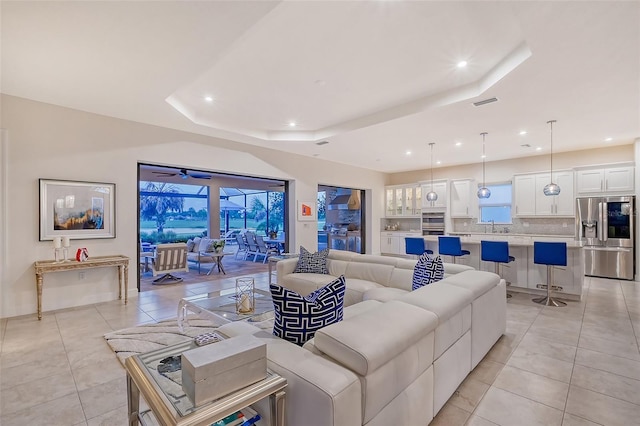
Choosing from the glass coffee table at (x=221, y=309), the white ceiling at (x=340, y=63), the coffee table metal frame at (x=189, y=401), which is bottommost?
the glass coffee table at (x=221, y=309)

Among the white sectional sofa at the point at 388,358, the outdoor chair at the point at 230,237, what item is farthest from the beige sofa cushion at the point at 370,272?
the outdoor chair at the point at 230,237

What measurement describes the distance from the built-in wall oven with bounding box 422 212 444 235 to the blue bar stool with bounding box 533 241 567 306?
4.01 meters

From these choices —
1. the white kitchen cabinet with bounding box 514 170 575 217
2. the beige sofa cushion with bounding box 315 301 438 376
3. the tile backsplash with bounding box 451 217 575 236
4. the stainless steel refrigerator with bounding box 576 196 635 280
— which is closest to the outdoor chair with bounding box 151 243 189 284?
the beige sofa cushion with bounding box 315 301 438 376

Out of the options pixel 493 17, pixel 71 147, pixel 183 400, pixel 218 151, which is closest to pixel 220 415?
pixel 183 400

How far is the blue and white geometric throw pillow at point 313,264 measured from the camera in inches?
181

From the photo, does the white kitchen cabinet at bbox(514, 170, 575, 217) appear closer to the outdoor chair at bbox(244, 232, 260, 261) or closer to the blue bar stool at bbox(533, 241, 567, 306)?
the blue bar stool at bbox(533, 241, 567, 306)

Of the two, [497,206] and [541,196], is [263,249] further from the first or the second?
[541,196]

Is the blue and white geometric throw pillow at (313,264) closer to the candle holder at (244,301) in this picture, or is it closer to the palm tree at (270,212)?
the candle holder at (244,301)

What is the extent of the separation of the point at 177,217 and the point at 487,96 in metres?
9.95

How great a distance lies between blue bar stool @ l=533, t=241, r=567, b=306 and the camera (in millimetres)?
4473

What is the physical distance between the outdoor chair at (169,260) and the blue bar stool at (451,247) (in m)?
5.20

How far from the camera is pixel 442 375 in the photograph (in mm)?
1999

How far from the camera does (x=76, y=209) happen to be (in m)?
4.48

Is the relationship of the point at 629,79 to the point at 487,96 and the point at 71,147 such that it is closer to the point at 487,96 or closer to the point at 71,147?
the point at 487,96
